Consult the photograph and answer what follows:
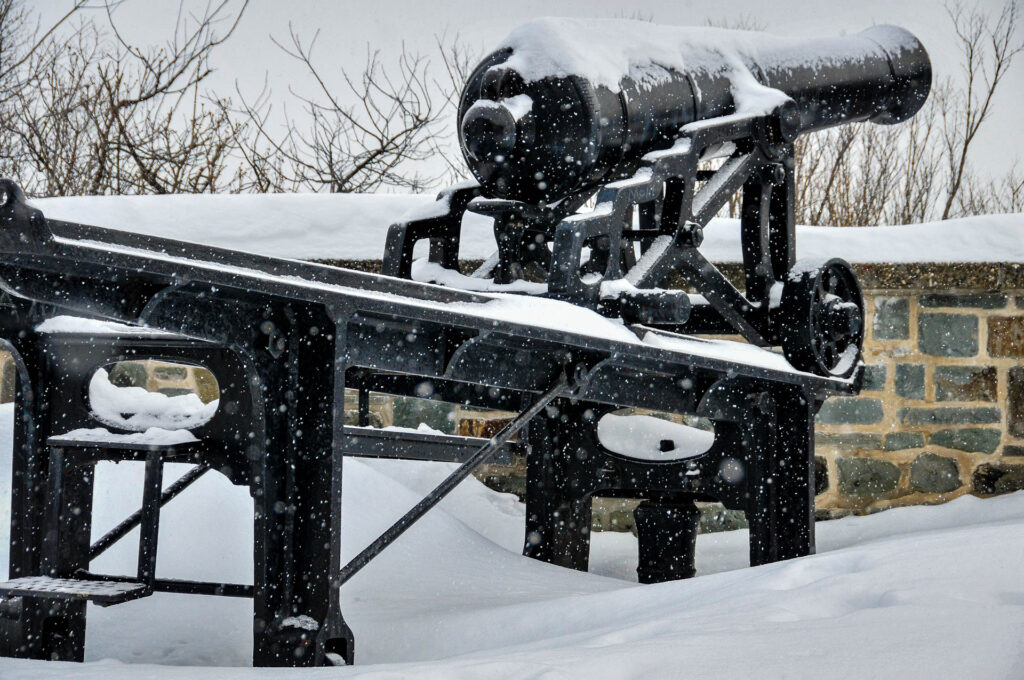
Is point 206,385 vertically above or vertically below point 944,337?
below

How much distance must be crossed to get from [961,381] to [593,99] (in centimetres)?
272

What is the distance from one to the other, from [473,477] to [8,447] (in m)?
2.02

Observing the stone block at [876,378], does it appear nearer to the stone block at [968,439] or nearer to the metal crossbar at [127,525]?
the stone block at [968,439]

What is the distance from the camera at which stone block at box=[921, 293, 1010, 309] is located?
17.4 ft

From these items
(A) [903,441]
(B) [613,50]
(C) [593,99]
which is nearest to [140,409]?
(C) [593,99]

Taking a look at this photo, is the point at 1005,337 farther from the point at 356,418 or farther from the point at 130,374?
the point at 130,374

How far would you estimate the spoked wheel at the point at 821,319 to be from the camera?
3.92 m

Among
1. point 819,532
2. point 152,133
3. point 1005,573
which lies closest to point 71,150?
point 152,133

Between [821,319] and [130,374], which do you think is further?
[130,374]

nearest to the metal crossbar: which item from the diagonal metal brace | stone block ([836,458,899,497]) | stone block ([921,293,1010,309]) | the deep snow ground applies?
the deep snow ground

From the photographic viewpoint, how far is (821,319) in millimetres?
4008

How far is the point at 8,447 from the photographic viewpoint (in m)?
4.27

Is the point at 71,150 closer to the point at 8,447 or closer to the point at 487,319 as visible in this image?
the point at 8,447

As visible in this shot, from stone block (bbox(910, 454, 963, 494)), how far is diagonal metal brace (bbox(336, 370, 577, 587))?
273 cm
